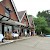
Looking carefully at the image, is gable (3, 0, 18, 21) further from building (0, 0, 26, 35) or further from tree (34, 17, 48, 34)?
tree (34, 17, 48, 34)

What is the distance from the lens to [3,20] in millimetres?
25422

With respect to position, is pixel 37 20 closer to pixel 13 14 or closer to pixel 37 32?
pixel 37 32

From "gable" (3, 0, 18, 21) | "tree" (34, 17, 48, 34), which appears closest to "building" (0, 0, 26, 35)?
"gable" (3, 0, 18, 21)

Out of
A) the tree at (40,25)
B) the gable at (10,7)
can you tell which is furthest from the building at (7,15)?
the tree at (40,25)

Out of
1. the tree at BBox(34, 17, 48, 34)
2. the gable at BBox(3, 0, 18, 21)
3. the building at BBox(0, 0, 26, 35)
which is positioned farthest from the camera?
the tree at BBox(34, 17, 48, 34)

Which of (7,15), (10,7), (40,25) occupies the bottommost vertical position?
(40,25)

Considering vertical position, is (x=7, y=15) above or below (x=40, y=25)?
above

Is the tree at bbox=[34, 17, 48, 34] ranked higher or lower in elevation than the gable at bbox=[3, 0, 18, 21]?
lower

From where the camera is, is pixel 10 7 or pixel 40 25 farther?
pixel 40 25

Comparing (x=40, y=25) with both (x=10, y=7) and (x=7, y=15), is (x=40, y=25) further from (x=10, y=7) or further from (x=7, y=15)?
(x=7, y=15)

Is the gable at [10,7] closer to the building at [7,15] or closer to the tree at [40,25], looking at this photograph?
the building at [7,15]

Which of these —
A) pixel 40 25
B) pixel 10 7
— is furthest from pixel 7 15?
pixel 40 25

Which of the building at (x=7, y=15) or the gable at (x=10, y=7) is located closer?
the building at (x=7, y=15)

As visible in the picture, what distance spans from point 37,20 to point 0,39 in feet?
157
